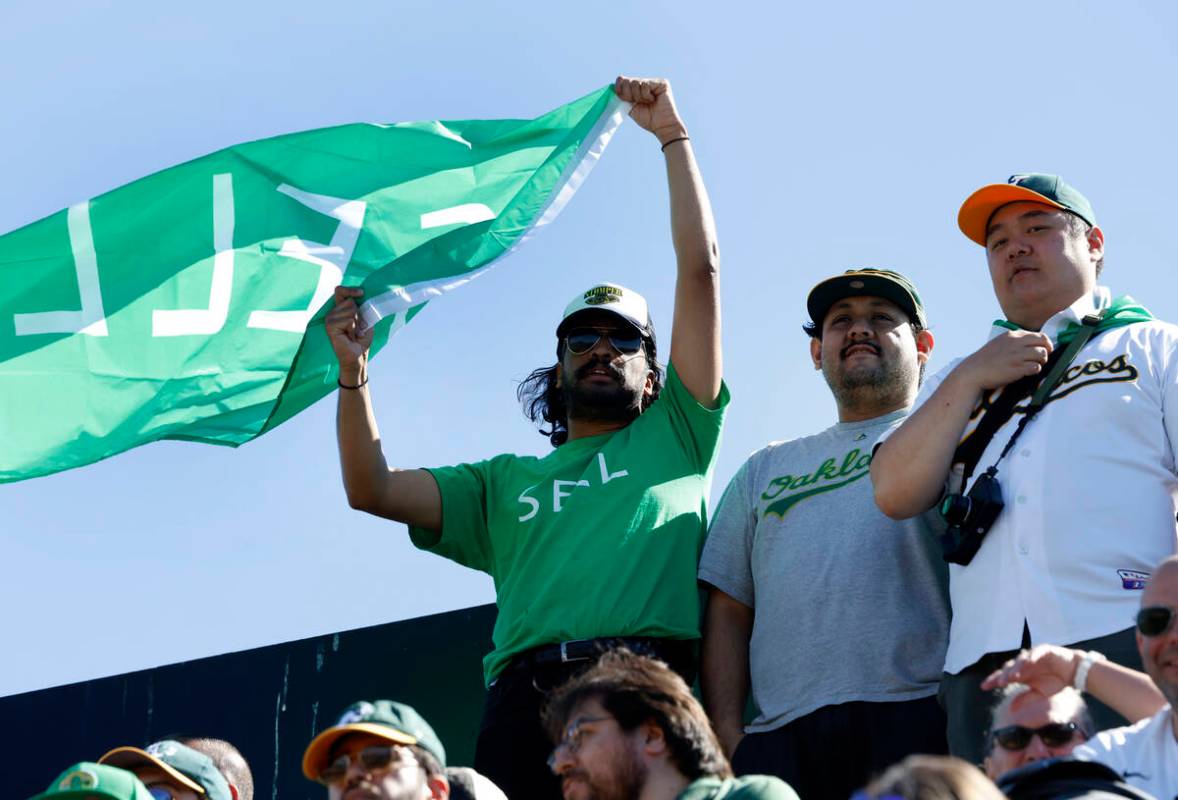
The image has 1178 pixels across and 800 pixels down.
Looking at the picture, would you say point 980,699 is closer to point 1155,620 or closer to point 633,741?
point 1155,620

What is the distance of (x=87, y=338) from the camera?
6.09m

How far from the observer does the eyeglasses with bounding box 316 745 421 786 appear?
14.9ft

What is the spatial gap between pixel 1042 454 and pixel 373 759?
76.7 inches

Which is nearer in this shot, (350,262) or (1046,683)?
(1046,683)

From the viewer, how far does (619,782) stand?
418cm

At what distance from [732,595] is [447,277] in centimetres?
169

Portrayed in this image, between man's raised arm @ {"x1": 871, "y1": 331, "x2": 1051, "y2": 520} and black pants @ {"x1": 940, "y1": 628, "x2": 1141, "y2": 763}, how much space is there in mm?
523

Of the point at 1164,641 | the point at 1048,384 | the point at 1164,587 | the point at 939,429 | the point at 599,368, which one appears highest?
the point at 599,368

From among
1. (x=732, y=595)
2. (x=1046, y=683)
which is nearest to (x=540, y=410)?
(x=732, y=595)

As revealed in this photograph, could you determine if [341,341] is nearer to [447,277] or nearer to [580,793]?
[447,277]

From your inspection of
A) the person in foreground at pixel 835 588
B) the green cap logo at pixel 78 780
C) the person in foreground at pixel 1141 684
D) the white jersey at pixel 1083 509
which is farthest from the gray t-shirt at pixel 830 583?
the green cap logo at pixel 78 780

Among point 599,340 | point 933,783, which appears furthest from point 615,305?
point 933,783

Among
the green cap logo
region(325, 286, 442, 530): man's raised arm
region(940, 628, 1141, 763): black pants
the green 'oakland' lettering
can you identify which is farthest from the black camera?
the green cap logo

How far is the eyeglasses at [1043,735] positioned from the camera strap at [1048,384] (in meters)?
0.94
